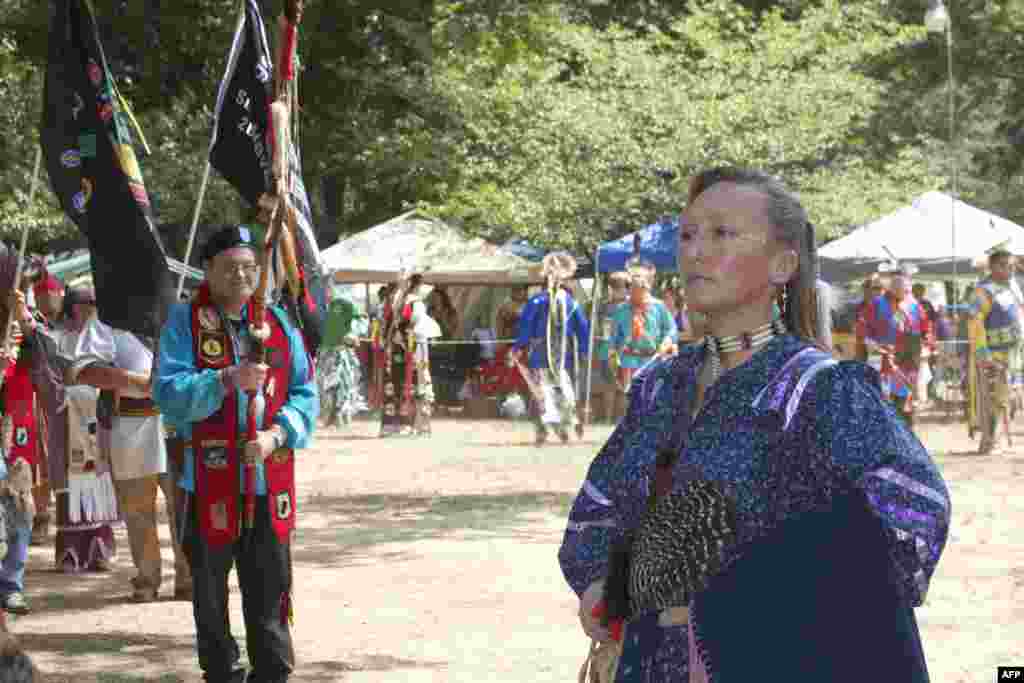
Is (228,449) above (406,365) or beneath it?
beneath

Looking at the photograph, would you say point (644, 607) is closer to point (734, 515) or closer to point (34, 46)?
point (734, 515)

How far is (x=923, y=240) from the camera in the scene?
79.4ft

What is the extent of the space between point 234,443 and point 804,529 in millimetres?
3476

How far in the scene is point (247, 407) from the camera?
633cm

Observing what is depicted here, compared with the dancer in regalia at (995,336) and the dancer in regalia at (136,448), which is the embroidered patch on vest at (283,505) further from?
the dancer in regalia at (995,336)

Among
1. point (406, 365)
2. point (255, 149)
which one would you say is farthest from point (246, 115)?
point (406, 365)

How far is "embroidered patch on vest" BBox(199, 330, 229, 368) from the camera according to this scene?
6316 millimetres

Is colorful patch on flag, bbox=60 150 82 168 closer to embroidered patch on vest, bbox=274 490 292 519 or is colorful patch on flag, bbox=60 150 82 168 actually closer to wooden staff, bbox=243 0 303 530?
wooden staff, bbox=243 0 303 530

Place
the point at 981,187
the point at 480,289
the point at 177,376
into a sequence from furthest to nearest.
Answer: the point at 981,187
the point at 480,289
the point at 177,376

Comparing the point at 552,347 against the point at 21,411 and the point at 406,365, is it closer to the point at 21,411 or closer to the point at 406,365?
the point at 406,365

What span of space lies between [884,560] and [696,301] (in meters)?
0.60

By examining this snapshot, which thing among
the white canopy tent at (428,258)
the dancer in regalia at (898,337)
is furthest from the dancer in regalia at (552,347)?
the white canopy tent at (428,258)

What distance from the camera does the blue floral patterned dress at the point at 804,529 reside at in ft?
10.1

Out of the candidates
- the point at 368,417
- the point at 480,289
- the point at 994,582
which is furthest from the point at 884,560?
the point at 480,289
